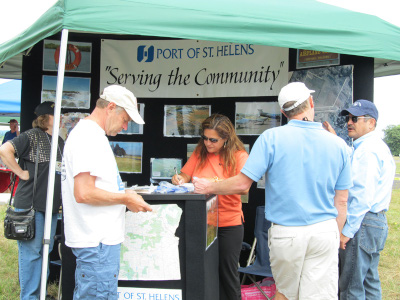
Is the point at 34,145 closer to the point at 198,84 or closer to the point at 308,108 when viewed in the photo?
the point at 198,84

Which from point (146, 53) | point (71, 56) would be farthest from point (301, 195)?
point (71, 56)

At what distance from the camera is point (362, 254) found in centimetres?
300

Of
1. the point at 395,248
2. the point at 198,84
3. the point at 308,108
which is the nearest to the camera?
the point at 308,108

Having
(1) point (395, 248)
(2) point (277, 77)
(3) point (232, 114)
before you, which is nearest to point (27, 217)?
(3) point (232, 114)

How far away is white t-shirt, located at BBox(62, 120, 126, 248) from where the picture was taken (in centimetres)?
205

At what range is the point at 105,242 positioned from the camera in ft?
7.00

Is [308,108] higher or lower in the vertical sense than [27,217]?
higher

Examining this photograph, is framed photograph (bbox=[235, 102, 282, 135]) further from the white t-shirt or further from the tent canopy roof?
the white t-shirt

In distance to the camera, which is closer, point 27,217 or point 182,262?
point 182,262

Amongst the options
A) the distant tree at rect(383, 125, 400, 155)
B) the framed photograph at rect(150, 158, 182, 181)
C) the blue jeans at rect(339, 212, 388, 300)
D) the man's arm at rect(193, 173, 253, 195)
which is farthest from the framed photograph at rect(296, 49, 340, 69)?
the distant tree at rect(383, 125, 400, 155)

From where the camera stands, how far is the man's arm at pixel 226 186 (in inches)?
96.0

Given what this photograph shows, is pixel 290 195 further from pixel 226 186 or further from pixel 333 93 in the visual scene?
pixel 333 93

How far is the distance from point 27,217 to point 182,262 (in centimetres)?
148

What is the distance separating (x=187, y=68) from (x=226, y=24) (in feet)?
5.84
